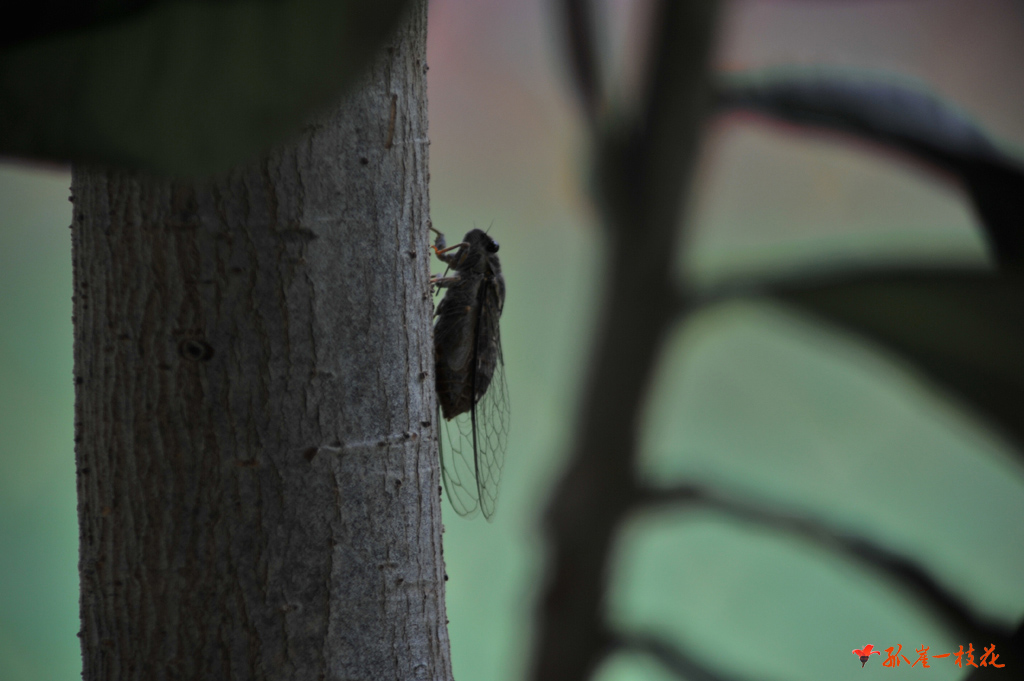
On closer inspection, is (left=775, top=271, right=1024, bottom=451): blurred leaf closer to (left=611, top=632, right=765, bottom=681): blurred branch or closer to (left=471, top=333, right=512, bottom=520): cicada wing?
(left=611, top=632, right=765, bottom=681): blurred branch

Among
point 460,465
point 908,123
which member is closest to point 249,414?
point 908,123

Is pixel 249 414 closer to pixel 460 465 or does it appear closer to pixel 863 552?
pixel 863 552

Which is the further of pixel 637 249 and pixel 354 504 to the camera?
pixel 354 504

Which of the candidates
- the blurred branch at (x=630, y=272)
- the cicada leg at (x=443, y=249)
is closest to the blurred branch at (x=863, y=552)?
the blurred branch at (x=630, y=272)

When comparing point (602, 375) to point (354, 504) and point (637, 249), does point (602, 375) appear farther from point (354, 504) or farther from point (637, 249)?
point (354, 504)

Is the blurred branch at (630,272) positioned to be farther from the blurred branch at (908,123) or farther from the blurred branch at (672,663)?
the blurred branch at (672,663)

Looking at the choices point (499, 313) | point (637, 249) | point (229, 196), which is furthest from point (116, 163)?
point (499, 313)
